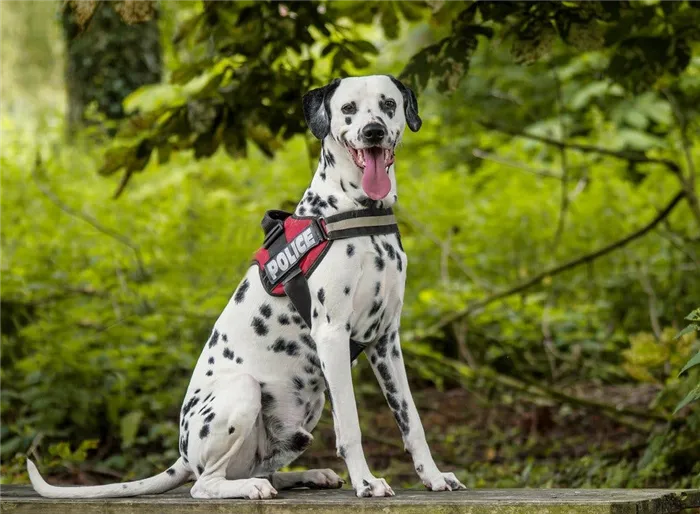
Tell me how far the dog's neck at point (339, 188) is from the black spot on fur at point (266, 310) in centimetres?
40

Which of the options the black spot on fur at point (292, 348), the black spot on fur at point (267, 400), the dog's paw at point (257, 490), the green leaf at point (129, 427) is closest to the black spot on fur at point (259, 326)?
the black spot on fur at point (292, 348)

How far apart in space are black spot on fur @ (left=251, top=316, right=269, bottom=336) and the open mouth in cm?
70

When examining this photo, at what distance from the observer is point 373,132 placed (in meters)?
3.52

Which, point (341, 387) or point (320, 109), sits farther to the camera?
point (320, 109)

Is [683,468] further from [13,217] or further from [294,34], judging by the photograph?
[13,217]

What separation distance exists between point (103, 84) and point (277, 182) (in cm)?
230

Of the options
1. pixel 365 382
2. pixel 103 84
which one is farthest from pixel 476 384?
pixel 103 84

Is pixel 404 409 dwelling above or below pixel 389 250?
below

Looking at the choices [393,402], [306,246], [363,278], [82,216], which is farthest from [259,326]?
[82,216]

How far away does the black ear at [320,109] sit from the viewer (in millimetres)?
3738

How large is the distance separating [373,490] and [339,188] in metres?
1.14

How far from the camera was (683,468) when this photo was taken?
18.7 feet

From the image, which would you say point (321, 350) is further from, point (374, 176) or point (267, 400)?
point (374, 176)

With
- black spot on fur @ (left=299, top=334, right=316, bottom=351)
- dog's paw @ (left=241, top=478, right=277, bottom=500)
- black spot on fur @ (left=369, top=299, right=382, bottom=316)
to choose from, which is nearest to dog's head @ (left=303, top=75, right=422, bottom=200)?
black spot on fur @ (left=369, top=299, right=382, bottom=316)
